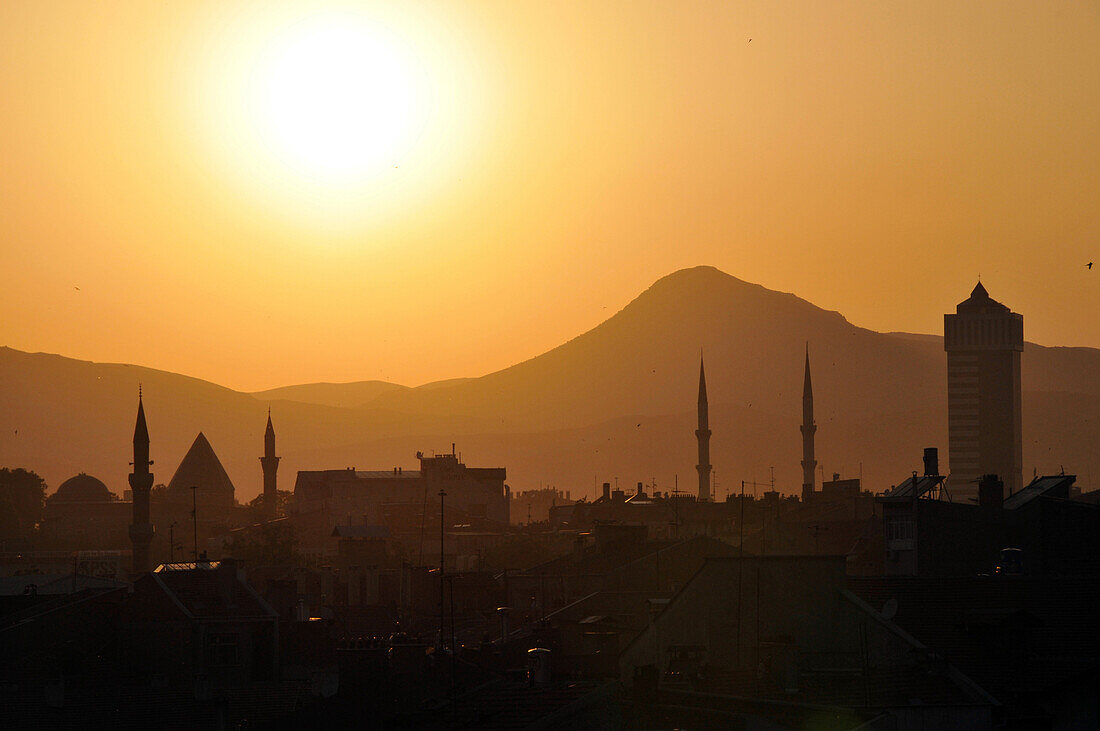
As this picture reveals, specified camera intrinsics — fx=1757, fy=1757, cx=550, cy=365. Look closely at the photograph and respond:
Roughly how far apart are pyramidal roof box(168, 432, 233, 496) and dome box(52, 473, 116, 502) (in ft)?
17.0

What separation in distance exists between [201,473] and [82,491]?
367 inches

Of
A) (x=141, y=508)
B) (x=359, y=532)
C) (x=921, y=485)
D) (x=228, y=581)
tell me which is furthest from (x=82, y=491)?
(x=228, y=581)

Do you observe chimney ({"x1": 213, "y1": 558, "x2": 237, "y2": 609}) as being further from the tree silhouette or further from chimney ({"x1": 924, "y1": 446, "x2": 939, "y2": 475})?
the tree silhouette

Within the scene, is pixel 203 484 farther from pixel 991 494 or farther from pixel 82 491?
pixel 991 494

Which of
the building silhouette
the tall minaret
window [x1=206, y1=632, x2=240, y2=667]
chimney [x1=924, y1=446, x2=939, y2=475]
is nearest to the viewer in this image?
window [x1=206, y1=632, x2=240, y2=667]

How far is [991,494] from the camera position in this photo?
34.7m

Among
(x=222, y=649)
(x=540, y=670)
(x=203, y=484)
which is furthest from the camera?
(x=203, y=484)

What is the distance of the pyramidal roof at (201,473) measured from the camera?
134 meters

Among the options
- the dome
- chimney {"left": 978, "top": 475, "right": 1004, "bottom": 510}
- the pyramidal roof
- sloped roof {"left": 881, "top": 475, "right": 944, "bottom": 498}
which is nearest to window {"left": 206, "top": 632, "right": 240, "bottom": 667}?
sloped roof {"left": 881, "top": 475, "right": 944, "bottom": 498}

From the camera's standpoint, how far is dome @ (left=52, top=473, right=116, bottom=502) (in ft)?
424

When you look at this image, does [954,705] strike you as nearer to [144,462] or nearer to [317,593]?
[317,593]

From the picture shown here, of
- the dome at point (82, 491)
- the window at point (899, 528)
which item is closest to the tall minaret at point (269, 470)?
the dome at point (82, 491)

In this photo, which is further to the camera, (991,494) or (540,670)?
(991,494)

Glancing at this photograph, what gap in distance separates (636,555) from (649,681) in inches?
918
